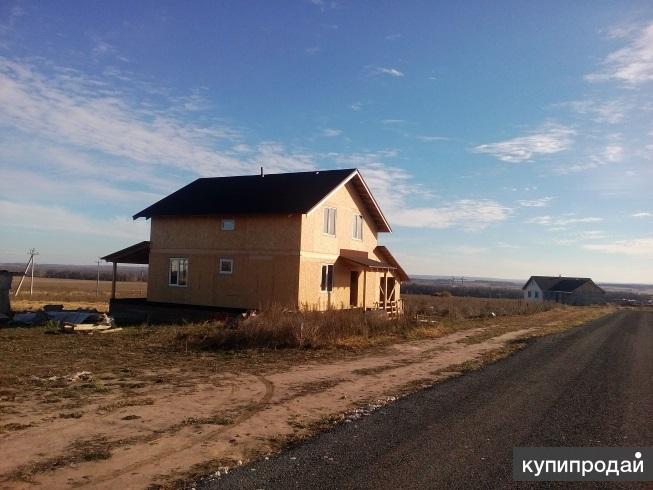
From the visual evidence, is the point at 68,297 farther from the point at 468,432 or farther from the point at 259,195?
the point at 468,432

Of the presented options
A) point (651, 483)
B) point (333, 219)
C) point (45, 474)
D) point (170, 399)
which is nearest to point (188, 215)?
point (333, 219)

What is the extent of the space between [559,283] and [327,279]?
79.3 m

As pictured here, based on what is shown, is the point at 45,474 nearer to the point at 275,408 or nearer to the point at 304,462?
the point at 304,462

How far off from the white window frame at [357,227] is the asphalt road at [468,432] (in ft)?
52.8

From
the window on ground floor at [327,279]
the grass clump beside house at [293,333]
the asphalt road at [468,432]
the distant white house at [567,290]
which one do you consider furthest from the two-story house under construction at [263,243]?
the distant white house at [567,290]

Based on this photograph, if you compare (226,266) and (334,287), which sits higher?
(226,266)

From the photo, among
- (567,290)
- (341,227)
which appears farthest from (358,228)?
(567,290)

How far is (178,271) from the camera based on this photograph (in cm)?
2747

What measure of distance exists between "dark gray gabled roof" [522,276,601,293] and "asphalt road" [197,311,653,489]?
85.1 meters

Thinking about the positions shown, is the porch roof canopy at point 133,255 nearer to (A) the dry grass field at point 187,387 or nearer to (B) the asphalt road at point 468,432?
(A) the dry grass field at point 187,387

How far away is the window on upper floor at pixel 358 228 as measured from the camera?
2934 cm

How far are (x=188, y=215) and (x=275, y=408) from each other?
1906cm

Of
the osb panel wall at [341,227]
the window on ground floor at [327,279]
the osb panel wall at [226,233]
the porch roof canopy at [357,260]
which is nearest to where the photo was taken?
the osb panel wall at [226,233]

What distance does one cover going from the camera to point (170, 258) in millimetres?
27766
